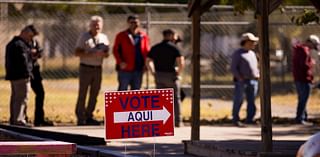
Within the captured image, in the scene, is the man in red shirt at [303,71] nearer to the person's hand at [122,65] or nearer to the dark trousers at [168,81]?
the dark trousers at [168,81]

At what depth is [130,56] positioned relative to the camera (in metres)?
21.3

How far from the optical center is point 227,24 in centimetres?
2447

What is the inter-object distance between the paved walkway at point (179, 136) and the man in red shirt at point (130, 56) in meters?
1.14

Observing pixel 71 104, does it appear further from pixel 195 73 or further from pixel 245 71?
pixel 195 73

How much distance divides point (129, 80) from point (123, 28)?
486 cm

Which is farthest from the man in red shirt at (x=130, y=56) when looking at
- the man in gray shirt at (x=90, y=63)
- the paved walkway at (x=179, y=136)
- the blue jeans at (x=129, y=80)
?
the paved walkway at (x=179, y=136)

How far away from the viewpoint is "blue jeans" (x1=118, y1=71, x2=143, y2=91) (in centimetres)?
2127

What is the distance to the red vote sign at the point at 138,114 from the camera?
1143 centimetres

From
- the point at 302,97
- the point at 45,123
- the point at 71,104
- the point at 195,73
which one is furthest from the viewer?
the point at 71,104

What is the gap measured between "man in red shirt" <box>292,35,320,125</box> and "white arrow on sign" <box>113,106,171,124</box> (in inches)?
440

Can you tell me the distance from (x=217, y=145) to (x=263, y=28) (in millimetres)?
2231

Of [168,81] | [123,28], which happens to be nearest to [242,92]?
[168,81]

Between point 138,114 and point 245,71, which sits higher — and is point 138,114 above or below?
below

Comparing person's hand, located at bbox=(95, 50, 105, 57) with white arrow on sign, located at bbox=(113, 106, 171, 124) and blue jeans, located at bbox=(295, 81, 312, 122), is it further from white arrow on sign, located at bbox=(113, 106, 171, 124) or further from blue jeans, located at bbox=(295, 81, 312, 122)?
white arrow on sign, located at bbox=(113, 106, 171, 124)
